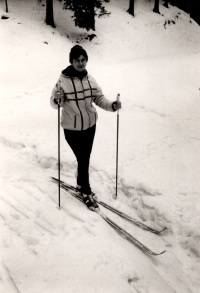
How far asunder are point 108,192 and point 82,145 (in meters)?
1.21

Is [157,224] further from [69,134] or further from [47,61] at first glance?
[47,61]

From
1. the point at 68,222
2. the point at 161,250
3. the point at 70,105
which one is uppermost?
the point at 70,105

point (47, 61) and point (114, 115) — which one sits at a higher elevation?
point (47, 61)

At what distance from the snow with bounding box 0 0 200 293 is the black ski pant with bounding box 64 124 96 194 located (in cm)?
45

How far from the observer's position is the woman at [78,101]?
3.88m

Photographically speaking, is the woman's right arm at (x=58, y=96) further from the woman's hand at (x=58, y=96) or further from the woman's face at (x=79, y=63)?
the woman's face at (x=79, y=63)

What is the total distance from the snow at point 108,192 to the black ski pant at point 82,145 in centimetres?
45

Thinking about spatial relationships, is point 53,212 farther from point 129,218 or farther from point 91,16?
point 91,16

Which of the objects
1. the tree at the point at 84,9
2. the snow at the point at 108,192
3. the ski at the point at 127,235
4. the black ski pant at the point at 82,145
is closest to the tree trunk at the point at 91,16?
the tree at the point at 84,9

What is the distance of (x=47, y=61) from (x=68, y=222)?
12538mm

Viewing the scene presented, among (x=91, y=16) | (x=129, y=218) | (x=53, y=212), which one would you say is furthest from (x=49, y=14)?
(x=129, y=218)

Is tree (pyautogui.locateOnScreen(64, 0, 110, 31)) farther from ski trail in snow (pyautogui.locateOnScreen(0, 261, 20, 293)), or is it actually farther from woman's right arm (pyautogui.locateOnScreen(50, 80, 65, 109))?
ski trail in snow (pyautogui.locateOnScreen(0, 261, 20, 293))

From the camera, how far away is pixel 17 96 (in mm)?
9742

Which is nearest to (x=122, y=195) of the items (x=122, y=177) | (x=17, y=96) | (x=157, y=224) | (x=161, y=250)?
(x=122, y=177)
